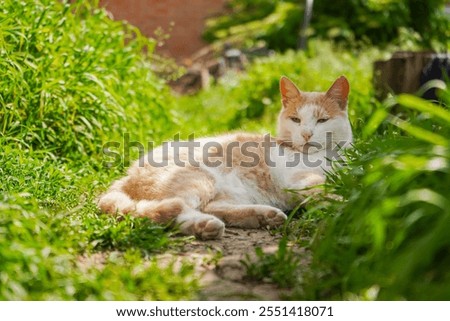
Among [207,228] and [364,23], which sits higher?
[364,23]

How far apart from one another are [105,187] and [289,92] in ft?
4.20

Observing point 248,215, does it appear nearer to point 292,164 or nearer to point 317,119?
point 292,164

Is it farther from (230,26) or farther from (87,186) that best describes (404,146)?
(230,26)

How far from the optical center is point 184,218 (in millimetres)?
3113

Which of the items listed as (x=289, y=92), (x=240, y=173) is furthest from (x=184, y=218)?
(x=289, y=92)

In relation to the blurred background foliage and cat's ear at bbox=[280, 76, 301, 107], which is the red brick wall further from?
cat's ear at bbox=[280, 76, 301, 107]

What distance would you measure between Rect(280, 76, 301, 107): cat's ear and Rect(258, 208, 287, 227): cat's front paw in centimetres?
87

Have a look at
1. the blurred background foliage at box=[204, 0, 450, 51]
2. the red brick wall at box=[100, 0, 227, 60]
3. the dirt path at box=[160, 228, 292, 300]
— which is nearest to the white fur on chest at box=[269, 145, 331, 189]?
the dirt path at box=[160, 228, 292, 300]

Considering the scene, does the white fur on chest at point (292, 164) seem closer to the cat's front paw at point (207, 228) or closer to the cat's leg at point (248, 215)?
the cat's leg at point (248, 215)

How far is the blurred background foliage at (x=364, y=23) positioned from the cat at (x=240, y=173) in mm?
7022

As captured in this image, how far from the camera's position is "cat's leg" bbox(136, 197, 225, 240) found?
10.1 feet

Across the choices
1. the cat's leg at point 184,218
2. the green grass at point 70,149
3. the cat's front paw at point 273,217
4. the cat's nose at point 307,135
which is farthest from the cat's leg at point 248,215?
the cat's nose at point 307,135

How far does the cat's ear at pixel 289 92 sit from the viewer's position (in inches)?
156
